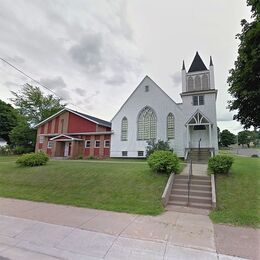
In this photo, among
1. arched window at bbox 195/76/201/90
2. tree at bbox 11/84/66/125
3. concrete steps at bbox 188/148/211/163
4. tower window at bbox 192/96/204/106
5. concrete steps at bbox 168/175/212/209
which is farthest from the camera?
tree at bbox 11/84/66/125

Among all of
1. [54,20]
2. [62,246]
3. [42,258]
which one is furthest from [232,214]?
[54,20]

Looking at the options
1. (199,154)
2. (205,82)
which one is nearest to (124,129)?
(199,154)

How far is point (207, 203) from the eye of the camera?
7.18m

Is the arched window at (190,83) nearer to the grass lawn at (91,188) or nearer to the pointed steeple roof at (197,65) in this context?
the pointed steeple roof at (197,65)

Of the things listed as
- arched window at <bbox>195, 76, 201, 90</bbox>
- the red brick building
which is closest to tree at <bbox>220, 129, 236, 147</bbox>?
arched window at <bbox>195, 76, 201, 90</bbox>

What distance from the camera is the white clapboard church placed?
789 inches

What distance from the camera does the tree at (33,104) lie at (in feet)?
132

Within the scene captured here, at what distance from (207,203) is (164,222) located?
100 inches

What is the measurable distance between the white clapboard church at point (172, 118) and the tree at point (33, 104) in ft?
78.8

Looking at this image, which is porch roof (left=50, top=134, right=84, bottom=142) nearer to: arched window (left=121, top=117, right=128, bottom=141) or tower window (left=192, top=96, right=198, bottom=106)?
arched window (left=121, top=117, right=128, bottom=141)

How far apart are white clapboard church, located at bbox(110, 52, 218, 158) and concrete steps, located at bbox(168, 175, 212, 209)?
1063cm

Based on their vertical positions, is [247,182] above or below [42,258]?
above

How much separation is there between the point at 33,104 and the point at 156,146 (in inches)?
1294

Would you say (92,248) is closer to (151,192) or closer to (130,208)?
(130,208)
